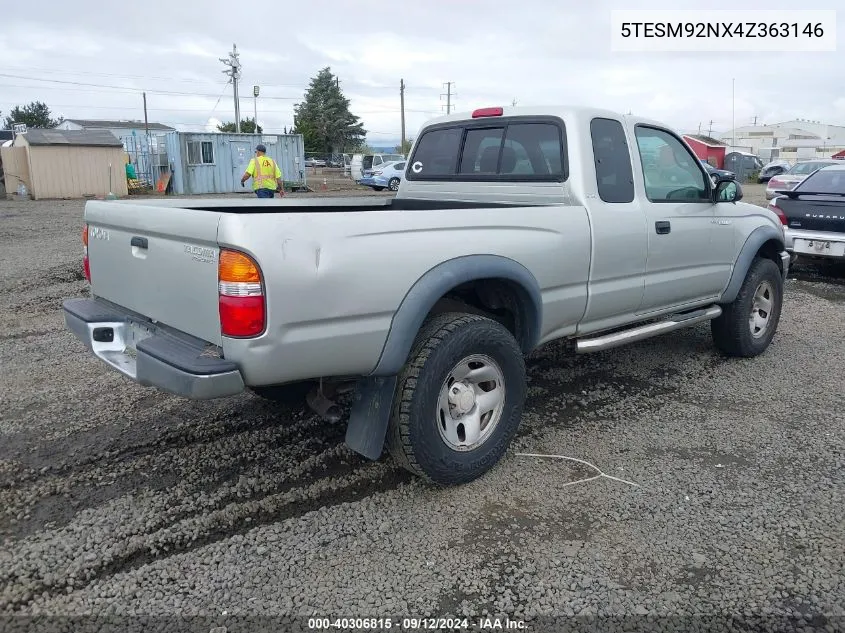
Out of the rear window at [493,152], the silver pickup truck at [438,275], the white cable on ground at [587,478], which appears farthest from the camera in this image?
the rear window at [493,152]

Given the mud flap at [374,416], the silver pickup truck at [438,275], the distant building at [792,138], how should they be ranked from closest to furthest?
the silver pickup truck at [438,275] < the mud flap at [374,416] < the distant building at [792,138]

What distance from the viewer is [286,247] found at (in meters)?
2.65

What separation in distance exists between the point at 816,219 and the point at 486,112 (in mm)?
6271

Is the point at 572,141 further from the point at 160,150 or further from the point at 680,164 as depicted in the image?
the point at 160,150

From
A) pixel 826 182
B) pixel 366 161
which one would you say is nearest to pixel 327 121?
pixel 366 161

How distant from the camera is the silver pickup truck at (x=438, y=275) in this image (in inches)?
107

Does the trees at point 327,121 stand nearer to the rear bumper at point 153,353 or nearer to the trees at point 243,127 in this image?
the trees at point 243,127

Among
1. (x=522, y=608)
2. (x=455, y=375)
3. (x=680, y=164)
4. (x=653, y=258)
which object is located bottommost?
(x=522, y=608)

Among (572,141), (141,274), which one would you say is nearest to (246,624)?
→ (141,274)

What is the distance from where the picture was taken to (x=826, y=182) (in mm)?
9586

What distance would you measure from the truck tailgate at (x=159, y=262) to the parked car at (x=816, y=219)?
841 cm

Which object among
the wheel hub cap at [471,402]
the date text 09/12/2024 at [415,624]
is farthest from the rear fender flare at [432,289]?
the date text 09/12/2024 at [415,624]

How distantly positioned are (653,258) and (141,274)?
10.2 ft

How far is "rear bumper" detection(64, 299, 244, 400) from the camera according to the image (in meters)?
2.69
